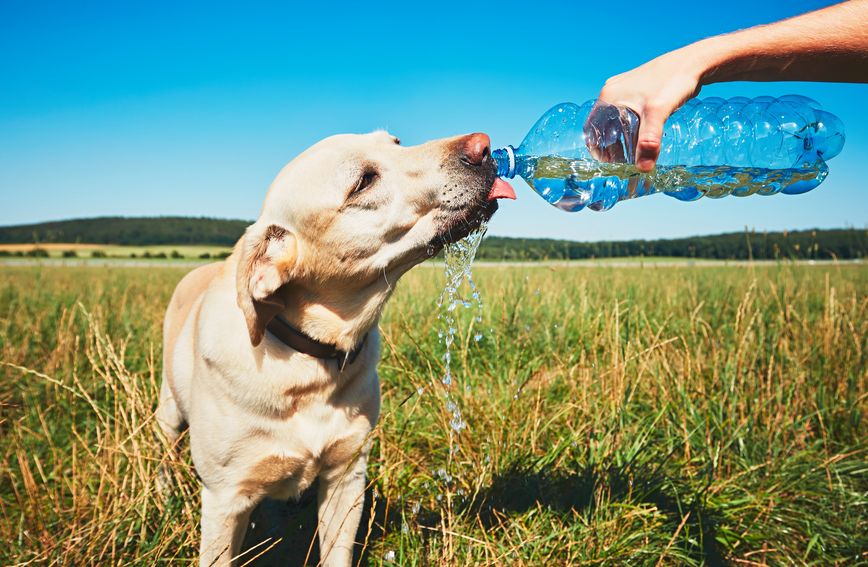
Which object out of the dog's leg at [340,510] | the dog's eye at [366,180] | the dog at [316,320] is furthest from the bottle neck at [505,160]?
the dog's leg at [340,510]

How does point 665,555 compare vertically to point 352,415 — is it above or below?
below

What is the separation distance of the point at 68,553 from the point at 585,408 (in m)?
2.44

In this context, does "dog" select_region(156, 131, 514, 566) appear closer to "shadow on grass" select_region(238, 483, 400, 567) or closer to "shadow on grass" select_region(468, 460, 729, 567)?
"shadow on grass" select_region(238, 483, 400, 567)

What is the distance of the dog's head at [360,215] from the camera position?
222cm

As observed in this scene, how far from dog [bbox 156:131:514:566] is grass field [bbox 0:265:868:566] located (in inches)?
10.1

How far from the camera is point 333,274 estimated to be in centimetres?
231

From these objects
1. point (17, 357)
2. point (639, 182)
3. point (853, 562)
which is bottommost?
point (853, 562)

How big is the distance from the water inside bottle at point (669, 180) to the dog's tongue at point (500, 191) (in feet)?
0.79

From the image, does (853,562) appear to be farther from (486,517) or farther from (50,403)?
(50,403)

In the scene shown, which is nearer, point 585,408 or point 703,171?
point 703,171

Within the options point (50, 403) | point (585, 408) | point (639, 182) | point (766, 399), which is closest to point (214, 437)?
point (585, 408)

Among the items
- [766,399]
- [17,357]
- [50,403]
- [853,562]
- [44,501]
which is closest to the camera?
[853,562]

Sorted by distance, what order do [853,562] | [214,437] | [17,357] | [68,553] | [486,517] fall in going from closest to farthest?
[68,553]
[214,437]
[853,562]
[486,517]
[17,357]

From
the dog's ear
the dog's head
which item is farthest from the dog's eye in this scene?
the dog's ear
